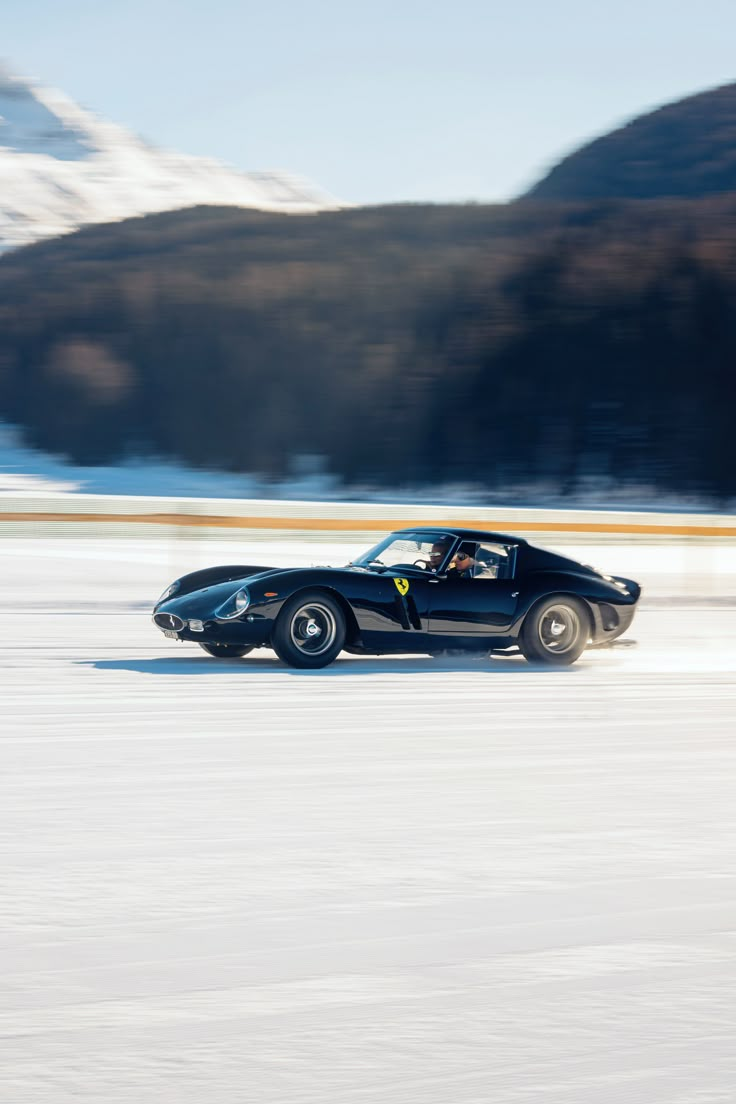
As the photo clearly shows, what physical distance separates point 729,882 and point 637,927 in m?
0.69

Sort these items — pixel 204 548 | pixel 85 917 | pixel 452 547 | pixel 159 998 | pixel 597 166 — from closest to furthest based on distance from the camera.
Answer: pixel 159 998 < pixel 85 917 < pixel 452 547 < pixel 204 548 < pixel 597 166

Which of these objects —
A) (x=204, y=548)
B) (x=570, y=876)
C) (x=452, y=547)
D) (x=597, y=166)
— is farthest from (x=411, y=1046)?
(x=597, y=166)

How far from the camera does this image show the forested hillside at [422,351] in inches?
2239

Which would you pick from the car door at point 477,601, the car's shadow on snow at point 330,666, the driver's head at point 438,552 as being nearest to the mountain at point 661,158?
the car's shadow on snow at point 330,666

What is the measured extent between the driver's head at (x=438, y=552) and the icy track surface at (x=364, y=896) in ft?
5.25

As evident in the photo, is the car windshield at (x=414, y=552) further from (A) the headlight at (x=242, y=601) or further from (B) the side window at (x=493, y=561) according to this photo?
(A) the headlight at (x=242, y=601)

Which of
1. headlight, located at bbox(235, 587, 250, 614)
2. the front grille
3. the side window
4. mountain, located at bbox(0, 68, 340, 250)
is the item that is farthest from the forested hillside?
headlight, located at bbox(235, 587, 250, 614)

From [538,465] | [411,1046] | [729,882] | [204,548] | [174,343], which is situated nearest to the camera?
[411,1046]

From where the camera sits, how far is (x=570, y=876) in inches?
201

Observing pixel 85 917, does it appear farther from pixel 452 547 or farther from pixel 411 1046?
pixel 452 547

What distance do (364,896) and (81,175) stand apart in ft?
384

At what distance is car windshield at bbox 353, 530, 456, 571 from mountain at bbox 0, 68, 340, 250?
6997 centimetres

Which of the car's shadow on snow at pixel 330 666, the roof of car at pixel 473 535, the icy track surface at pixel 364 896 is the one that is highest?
the roof of car at pixel 473 535

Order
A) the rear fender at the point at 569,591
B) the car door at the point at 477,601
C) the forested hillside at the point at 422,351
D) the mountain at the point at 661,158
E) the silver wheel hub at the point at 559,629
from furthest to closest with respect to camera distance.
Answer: the mountain at the point at 661,158
the forested hillside at the point at 422,351
the silver wheel hub at the point at 559,629
the rear fender at the point at 569,591
the car door at the point at 477,601
